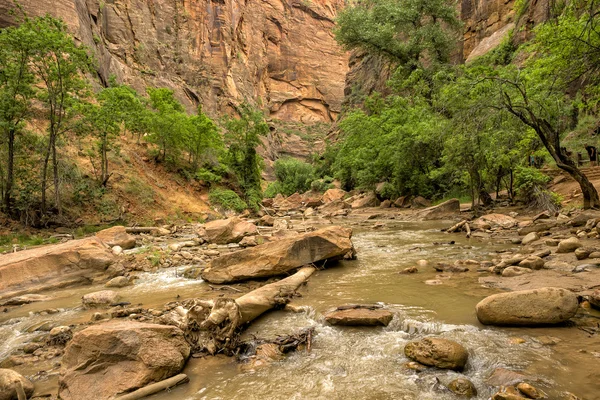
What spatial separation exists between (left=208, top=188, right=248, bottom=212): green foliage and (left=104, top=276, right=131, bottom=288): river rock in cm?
1620

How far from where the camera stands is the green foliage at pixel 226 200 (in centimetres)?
2364

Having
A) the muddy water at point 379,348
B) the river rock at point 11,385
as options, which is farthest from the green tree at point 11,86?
the river rock at point 11,385

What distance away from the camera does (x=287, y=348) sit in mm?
4047

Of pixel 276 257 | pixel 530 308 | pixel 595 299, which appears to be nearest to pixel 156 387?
pixel 276 257

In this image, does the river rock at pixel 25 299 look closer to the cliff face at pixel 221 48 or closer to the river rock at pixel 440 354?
the river rock at pixel 440 354

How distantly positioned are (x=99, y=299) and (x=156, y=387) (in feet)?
11.4

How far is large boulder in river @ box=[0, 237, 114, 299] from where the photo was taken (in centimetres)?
699

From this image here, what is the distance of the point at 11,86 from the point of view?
12.6 meters

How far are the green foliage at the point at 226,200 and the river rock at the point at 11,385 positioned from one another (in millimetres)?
20442

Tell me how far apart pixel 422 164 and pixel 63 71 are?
2091 centimetres

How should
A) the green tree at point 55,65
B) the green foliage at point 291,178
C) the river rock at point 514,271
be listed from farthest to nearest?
1. the green foliage at point 291,178
2. the green tree at point 55,65
3. the river rock at point 514,271


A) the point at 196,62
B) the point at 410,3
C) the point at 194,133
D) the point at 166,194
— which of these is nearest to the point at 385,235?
the point at 166,194

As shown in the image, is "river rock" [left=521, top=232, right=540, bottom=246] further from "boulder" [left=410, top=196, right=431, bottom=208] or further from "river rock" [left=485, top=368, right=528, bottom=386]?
"boulder" [left=410, top=196, right=431, bottom=208]

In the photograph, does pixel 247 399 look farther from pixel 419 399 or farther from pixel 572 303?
pixel 572 303
